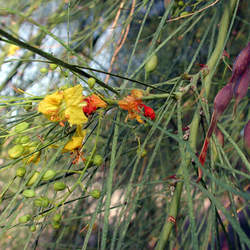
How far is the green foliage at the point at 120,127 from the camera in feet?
1.66

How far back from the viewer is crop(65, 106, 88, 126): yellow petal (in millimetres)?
494

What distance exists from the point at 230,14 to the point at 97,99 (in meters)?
0.37

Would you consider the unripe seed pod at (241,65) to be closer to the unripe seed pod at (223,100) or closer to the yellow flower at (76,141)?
the unripe seed pod at (223,100)

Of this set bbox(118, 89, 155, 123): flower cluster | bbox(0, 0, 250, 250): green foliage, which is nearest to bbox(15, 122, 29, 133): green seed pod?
bbox(0, 0, 250, 250): green foliage

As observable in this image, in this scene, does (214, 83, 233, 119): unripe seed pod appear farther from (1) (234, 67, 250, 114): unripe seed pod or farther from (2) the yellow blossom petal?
(2) the yellow blossom petal

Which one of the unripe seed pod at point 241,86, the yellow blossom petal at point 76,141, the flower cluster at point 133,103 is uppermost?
the flower cluster at point 133,103

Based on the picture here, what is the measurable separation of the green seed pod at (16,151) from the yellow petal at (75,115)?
0.08 m

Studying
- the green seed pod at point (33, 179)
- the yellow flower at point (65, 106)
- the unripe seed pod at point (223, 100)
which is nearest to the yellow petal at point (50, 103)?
the yellow flower at point (65, 106)

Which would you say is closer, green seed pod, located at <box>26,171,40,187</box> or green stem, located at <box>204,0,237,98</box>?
green seed pod, located at <box>26,171,40,187</box>

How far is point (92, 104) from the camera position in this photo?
53 centimetres

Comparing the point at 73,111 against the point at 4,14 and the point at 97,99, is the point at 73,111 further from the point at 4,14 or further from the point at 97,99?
the point at 4,14

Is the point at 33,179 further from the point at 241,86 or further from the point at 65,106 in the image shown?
the point at 241,86

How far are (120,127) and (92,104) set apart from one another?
36 centimetres

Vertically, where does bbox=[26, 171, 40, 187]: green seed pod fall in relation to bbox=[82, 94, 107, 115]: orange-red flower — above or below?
below
